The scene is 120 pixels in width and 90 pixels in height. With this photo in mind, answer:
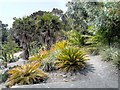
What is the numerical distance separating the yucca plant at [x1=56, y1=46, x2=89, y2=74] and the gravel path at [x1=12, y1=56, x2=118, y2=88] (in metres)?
0.32

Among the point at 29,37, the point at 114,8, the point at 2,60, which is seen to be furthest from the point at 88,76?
the point at 2,60

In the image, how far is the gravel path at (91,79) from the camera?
8039mm

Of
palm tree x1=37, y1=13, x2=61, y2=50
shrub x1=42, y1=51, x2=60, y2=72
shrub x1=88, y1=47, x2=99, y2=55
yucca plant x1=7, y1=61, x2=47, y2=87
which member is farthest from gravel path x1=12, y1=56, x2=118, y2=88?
palm tree x1=37, y1=13, x2=61, y2=50

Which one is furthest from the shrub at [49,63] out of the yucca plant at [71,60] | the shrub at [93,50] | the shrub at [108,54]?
the shrub at [93,50]

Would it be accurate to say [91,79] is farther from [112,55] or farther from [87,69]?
[112,55]

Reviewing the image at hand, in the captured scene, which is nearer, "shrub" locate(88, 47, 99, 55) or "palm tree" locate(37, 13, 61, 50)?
"shrub" locate(88, 47, 99, 55)

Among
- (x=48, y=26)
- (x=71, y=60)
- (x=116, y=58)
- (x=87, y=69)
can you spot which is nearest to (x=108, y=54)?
(x=116, y=58)

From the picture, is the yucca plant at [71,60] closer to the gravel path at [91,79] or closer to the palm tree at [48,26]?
the gravel path at [91,79]

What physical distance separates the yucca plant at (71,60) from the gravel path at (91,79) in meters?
0.32

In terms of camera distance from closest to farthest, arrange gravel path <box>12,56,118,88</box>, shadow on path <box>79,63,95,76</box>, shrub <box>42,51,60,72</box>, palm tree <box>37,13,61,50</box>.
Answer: gravel path <box>12,56,118,88</box> → shadow on path <box>79,63,95,76</box> → shrub <box>42,51,60,72</box> → palm tree <box>37,13,61,50</box>

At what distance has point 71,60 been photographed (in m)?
9.81

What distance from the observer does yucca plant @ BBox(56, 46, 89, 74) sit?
964 centimetres

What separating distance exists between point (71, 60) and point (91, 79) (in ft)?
4.98

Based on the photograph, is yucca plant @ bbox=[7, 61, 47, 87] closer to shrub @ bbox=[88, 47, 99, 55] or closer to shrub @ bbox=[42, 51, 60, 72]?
shrub @ bbox=[42, 51, 60, 72]
